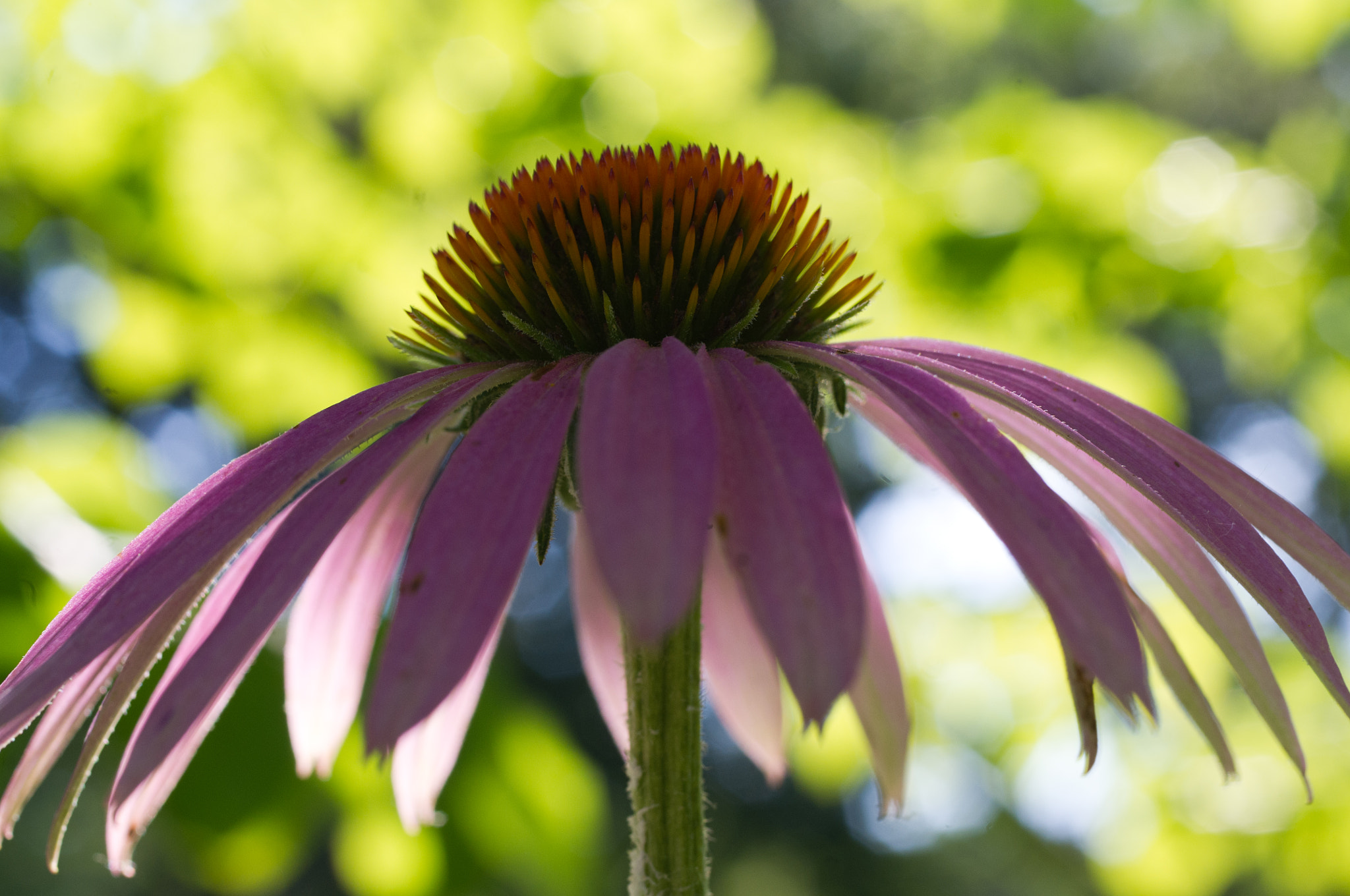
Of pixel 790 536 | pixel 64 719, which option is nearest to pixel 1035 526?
pixel 790 536

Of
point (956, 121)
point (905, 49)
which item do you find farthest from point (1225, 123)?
point (956, 121)

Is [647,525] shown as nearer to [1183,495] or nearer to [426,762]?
[1183,495]

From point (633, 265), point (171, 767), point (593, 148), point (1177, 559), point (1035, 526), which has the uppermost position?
point (593, 148)

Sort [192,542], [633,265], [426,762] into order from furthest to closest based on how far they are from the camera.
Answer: [426,762]
[633,265]
[192,542]

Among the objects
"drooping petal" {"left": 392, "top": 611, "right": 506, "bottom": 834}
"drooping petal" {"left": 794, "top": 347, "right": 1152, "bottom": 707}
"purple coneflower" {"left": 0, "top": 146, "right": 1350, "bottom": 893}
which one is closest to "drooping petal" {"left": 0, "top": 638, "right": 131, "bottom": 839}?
"purple coneflower" {"left": 0, "top": 146, "right": 1350, "bottom": 893}

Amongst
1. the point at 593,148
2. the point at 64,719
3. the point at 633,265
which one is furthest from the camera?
the point at 593,148

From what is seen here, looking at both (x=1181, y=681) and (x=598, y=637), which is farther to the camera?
(x=598, y=637)

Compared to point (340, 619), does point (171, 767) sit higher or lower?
lower

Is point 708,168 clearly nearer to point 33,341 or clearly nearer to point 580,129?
point 580,129
